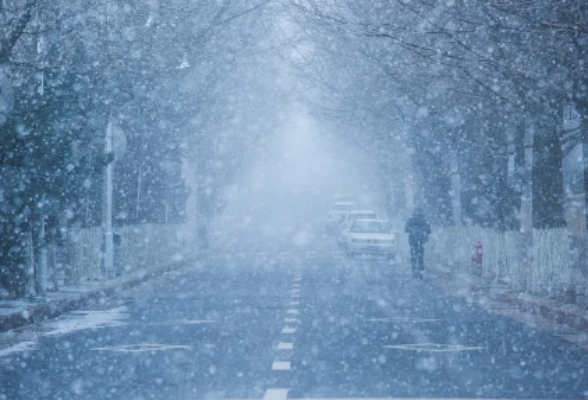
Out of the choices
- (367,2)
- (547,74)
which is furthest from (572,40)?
(367,2)

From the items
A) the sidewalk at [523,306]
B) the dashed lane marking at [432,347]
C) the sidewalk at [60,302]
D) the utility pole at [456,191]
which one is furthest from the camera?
the utility pole at [456,191]

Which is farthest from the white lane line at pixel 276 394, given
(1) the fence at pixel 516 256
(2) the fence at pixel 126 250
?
(2) the fence at pixel 126 250

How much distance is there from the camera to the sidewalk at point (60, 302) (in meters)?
18.9

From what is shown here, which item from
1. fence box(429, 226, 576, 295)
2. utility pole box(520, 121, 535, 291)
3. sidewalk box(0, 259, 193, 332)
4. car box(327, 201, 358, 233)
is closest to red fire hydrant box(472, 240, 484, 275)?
fence box(429, 226, 576, 295)

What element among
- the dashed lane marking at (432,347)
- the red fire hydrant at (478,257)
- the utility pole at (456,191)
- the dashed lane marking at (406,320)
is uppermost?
the utility pole at (456,191)

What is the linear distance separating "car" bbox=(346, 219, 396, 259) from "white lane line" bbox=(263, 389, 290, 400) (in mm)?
35573

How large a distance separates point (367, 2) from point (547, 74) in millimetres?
8979

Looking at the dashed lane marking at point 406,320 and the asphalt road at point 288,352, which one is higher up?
the asphalt road at point 288,352

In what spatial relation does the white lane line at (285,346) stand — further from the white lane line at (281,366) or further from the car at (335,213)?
the car at (335,213)

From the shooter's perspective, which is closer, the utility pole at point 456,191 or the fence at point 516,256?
the fence at point 516,256

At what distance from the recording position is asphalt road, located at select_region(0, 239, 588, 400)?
11.6 meters

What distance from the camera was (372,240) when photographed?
47.0 metres

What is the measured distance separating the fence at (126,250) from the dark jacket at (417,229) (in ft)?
27.3

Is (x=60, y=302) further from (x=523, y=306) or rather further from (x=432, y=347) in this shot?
(x=432, y=347)
